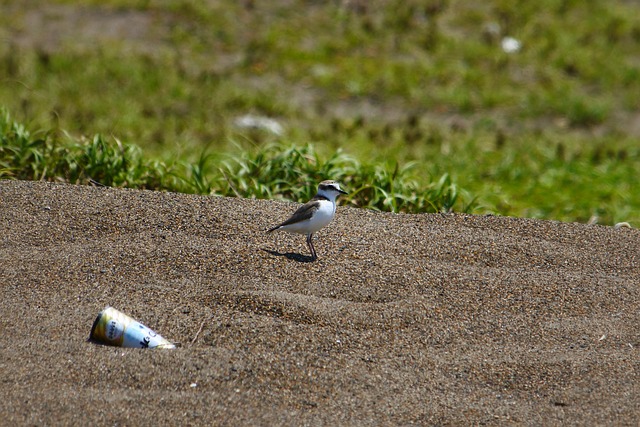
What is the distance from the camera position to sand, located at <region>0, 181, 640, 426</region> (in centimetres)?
391

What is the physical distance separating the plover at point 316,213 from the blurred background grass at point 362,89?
176cm

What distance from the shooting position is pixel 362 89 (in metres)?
10.8

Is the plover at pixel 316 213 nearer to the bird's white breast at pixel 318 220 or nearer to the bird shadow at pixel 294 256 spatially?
the bird's white breast at pixel 318 220

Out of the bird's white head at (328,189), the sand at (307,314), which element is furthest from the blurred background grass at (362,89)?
the bird's white head at (328,189)

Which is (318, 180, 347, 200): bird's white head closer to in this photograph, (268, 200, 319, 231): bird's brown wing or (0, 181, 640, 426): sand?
(268, 200, 319, 231): bird's brown wing

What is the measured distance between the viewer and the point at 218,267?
16.6 ft

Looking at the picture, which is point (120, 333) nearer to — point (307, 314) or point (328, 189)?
point (307, 314)

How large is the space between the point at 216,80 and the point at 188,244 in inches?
223

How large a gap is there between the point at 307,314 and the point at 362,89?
21.3ft

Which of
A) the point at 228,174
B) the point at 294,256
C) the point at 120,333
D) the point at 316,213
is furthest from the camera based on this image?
the point at 228,174

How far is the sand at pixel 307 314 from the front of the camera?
3.91 metres

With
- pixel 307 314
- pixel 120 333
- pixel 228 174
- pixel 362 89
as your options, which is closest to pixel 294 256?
pixel 307 314

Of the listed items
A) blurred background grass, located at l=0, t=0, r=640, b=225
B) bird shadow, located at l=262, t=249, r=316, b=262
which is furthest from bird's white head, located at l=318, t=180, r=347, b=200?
blurred background grass, located at l=0, t=0, r=640, b=225

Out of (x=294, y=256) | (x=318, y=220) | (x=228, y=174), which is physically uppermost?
(x=318, y=220)
